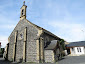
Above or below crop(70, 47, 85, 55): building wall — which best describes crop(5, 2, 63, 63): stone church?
above

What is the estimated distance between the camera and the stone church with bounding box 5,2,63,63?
58.6 ft

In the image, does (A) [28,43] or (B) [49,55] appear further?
(A) [28,43]

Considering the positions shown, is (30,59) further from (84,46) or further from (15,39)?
(84,46)

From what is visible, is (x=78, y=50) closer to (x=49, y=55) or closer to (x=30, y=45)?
(x=49, y=55)

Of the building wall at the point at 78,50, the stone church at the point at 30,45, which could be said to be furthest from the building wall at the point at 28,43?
the building wall at the point at 78,50

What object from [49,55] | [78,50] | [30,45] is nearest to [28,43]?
[30,45]

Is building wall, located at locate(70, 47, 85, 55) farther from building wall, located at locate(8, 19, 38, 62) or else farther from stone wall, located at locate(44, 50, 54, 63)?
building wall, located at locate(8, 19, 38, 62)

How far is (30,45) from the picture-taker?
19.5m

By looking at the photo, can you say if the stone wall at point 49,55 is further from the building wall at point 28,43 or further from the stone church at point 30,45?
the building wall at point 28,43

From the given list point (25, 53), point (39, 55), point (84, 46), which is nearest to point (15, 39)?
point (25, 53)

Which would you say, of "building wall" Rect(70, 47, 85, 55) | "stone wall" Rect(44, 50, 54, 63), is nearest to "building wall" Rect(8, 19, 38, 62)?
"stone wall" Rect(44, 50, 54, 63)

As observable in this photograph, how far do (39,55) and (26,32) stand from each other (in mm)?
7366

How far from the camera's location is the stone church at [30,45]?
704 inches

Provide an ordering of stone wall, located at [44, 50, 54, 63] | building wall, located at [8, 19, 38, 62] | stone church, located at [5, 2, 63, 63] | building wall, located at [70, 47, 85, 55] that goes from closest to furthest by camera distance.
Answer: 1. stone wall, located at [44, 50, 54, 63]
2. stone church, located at [5, 2, 63, 63]
3. building wall, located at [8, 19, 38, 62]
4. building wall, located at [70, 47, 85, 55]
